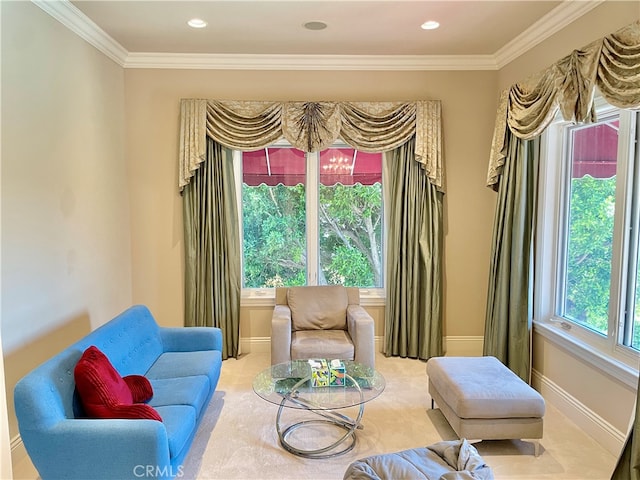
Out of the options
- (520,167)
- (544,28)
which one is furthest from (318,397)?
(544,28)

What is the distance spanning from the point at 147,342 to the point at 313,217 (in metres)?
2.06

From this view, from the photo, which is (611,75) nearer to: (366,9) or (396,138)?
(366,9)

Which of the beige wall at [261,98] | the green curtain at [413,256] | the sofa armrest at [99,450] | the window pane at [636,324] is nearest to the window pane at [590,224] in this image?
the window pane at [636,324]

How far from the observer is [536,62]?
3613 mm

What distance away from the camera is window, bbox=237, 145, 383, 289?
15.0 feet

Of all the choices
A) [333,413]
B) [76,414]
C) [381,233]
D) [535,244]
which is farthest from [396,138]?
[76,414]

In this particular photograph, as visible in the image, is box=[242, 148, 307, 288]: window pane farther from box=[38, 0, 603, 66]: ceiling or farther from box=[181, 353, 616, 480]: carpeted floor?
box=[181, 353, 616, 480]: carpeted floor

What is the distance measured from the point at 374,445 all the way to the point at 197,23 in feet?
10.8

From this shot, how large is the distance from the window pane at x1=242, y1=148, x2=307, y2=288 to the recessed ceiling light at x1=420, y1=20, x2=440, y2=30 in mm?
1668

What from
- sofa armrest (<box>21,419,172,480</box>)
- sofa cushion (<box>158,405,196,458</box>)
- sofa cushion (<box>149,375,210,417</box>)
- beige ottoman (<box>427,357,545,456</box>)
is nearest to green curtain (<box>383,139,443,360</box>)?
beige ottoman (<box>427,357,545,456</box>)

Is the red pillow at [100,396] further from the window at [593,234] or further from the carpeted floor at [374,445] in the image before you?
the window at [593,234]

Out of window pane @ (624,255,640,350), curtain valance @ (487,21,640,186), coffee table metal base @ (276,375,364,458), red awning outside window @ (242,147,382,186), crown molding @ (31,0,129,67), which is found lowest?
coffee table metal base @ (276,375,364,458)

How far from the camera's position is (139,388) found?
2594 mm

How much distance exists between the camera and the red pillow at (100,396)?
7.20 feet
